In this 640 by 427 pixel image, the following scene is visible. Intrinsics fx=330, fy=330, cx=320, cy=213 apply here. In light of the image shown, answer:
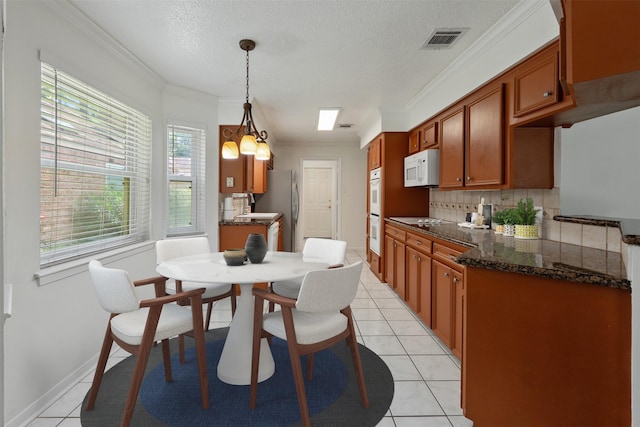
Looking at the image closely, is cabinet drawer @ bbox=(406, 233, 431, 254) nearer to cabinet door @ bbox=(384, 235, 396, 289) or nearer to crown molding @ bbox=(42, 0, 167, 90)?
cabinet door @ bbox=(384, 235, 396, 289)

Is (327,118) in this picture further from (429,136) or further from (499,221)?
(499,221)

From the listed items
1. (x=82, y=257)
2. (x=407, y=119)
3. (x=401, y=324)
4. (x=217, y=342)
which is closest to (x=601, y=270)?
(x=401, y=324)


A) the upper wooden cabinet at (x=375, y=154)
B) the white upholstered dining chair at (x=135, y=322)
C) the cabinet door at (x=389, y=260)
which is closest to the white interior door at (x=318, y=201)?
the upper wooden cabinet at (x=375, y=154)

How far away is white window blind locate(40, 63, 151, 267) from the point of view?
203 centimetres

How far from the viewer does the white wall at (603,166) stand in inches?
66.7

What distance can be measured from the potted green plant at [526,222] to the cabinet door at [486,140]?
0.81 feet

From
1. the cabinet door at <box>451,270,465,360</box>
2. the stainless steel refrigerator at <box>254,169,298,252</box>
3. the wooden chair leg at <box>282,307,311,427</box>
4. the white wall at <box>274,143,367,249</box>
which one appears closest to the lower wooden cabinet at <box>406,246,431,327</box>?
the cabinet door at <box>451,270,465,360</box>

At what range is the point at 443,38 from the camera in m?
2.57

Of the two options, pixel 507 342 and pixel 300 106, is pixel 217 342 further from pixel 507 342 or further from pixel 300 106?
pixel 300 106

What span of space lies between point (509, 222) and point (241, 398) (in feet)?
Result: 7.16

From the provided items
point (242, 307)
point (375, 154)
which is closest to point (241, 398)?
point (242, 307)

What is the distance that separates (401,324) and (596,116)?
2.16 m

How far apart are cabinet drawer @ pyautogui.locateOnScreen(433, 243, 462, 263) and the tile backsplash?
26.2 inches

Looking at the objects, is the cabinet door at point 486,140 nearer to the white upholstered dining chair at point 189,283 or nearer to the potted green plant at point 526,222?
the potted green plant at point 526,222
